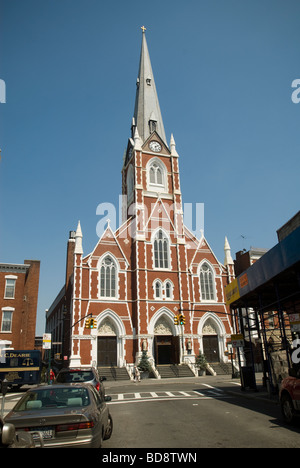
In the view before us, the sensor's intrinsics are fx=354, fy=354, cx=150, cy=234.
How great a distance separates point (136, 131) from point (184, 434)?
4185 cm

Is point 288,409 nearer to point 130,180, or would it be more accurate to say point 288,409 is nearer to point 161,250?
point 161,250

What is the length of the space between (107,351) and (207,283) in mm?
13700

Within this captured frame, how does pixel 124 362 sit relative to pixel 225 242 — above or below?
below

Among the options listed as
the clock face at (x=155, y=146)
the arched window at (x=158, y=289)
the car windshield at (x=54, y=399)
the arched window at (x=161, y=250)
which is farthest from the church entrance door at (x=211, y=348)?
the car windshield at (x=54, y=399)

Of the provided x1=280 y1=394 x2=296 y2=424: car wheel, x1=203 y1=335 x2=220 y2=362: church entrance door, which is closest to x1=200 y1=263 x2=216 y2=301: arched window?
x1=203 y1=335 x2=220 y2=362: church entrance door

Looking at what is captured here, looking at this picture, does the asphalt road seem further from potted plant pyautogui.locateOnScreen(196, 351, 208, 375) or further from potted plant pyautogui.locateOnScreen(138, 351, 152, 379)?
potted plant pyautogui.locateOnScreen(196, 351, 208, 375)

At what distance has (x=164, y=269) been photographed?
1550 inches

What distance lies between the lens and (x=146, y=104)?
50.6 m

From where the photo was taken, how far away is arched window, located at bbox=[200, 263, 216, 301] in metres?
40.5

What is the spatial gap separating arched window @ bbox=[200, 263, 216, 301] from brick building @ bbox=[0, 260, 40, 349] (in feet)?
61.1
